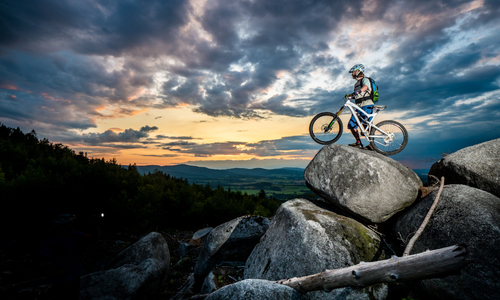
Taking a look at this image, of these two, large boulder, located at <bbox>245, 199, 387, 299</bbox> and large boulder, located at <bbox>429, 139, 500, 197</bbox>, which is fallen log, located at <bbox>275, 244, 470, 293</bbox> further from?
large boulder, located at <bbox>429, 139, 500, 197</bbox>

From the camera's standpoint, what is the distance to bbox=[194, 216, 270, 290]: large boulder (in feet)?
23.0

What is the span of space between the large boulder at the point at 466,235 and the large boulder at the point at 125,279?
6.64 m

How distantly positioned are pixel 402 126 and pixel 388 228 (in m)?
3.71

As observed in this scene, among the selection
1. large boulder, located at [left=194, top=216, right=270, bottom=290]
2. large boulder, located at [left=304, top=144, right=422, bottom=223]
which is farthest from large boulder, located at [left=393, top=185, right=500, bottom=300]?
large boulder, located at [left=194, top=216, right=270, bottom=290]

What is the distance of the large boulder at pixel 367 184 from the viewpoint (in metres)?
5.44

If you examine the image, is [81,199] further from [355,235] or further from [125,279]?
[355,235]

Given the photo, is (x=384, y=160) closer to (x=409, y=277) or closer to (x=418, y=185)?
(x=418, y=185)

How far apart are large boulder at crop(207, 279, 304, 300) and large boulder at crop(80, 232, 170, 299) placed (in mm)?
3404

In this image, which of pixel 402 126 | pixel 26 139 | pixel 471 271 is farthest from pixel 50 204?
pixel 402 126

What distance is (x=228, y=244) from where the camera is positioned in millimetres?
7207

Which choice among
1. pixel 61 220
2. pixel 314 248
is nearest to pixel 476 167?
pixel 314 248

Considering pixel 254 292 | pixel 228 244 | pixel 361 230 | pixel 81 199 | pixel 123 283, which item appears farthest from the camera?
pixel 81 199

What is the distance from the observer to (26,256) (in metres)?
6.48

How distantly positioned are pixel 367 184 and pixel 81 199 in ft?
32.6
